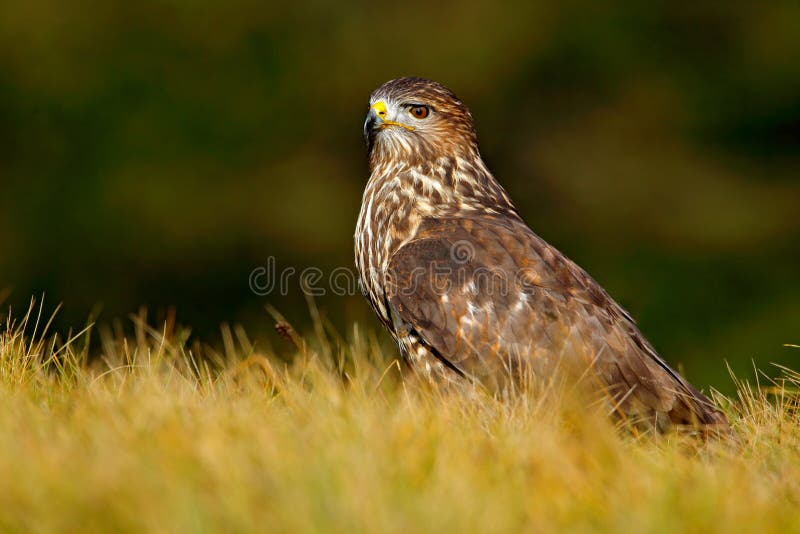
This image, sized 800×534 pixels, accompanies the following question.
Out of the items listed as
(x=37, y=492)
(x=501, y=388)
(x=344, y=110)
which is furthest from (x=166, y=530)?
(x=344, y=110)

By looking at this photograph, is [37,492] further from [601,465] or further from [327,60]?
[327,60]

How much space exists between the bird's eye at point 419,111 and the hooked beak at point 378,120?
96 mm

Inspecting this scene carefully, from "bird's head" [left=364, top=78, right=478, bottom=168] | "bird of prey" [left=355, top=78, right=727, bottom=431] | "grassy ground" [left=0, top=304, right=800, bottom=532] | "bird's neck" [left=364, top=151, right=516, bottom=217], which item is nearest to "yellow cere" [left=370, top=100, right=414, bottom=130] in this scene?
"bird's head" [left=364, top=78, right=478, bottom=168]

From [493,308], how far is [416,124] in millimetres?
1432

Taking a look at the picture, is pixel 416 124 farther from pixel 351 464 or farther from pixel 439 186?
pixel 351 464

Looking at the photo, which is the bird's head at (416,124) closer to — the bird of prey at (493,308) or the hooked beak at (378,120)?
the hooked beak at (378,120)

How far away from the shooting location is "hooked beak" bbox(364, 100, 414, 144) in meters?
6.30

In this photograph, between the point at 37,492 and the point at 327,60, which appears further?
the point at 327,60

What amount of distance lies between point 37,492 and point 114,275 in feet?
40.7

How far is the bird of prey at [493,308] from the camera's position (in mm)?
5090

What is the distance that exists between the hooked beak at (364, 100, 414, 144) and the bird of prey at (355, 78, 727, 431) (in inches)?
15.8

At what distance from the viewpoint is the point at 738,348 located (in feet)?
45.4

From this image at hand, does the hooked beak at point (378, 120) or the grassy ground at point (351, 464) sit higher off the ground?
the hooked beak at point (378, 120)

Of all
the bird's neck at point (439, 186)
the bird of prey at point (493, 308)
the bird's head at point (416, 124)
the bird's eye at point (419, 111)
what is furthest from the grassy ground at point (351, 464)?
the bird's eye at point (419, 111)
